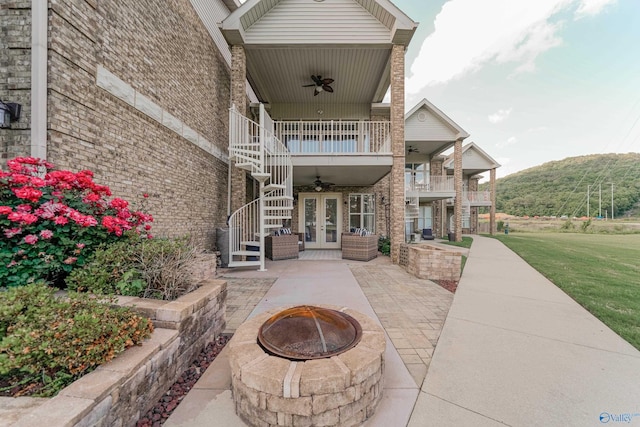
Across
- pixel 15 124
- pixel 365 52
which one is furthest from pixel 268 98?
pixel 15 124

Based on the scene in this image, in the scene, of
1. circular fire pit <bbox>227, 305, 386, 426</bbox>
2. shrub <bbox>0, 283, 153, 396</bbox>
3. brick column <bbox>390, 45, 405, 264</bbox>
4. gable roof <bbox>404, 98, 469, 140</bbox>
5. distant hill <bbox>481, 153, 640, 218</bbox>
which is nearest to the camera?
shrub <bbox>0, 283, 153, 396</bbox>

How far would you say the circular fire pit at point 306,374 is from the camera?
1.44m

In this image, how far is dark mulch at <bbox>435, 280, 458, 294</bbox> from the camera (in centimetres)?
439

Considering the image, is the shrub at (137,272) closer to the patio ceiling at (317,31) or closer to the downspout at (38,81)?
the downspout at (38,81)

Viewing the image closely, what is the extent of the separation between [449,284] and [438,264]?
0.44 metres

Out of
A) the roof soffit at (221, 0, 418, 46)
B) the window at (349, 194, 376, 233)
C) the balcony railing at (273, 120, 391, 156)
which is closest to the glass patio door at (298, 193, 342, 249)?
the window at (349, 194, 376, 233)

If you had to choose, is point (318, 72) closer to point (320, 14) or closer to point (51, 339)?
point (320, 14)

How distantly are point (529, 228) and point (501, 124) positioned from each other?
446 inches

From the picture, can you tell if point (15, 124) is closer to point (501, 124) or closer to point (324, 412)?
point (324, 412)

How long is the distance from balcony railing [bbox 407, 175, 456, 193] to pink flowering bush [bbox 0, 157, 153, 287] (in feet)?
41.0

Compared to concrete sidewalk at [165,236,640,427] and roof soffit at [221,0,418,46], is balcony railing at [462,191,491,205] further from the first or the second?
concrete sidewalk at [165,236,640,427]

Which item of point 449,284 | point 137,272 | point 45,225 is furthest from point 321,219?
point 45,225

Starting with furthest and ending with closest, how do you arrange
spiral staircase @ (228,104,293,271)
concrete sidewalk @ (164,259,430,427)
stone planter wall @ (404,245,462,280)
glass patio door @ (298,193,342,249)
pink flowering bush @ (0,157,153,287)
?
glass patio door @ (298,193,342,249) → spiral staircase @ (228,104,293,271) → stone planter wall @ (404,245,462,280) → pink flowering bush @ (0,157,153,287) → concrete sidewalk @ (164,259,430,427)

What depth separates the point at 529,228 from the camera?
75.3 ft
